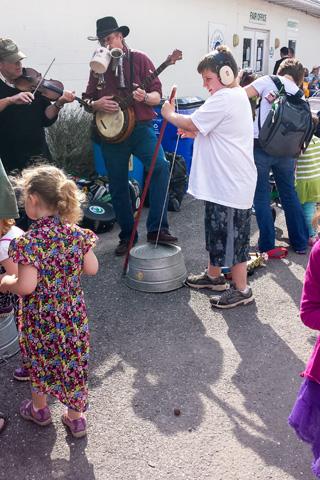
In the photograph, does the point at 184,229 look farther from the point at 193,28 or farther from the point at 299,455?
the point at 193,28

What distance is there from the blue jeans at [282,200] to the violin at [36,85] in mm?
1794

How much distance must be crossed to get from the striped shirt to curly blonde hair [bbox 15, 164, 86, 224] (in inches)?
131

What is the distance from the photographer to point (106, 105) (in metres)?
4.31

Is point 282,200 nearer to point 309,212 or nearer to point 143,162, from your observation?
point 309,212

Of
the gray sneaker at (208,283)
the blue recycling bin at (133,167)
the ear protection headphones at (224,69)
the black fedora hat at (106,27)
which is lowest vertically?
the gray sneaker at (208,283)

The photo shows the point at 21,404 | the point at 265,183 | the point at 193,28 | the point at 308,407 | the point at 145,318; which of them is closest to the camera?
the point at 308,407

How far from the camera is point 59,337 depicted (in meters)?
2.29

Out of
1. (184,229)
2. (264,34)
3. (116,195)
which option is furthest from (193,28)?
(116,195)

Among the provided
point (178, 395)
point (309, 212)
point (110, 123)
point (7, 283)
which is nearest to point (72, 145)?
point (110, 123)

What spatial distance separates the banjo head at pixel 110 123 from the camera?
434 centimetres

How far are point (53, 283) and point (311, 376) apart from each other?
115 cm

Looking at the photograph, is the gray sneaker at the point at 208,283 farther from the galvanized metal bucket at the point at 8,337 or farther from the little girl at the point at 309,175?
the galvanized metal bucket at the point at 8,337

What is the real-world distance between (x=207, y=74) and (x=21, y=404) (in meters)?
2.39

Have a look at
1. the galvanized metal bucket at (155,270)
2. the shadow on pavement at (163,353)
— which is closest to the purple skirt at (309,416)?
the shadow on pavement at (163,353)
